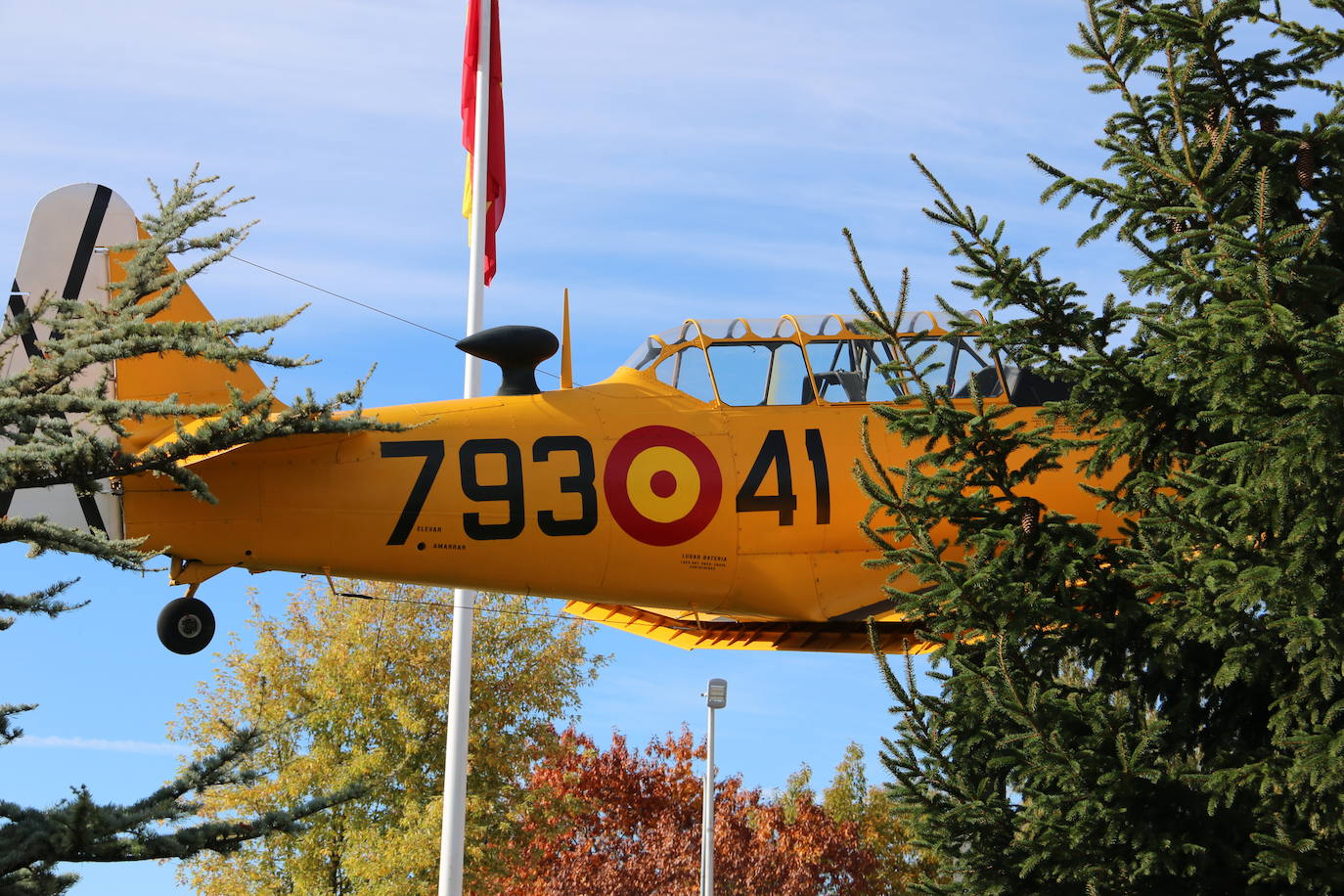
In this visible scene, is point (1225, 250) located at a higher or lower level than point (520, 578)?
higher

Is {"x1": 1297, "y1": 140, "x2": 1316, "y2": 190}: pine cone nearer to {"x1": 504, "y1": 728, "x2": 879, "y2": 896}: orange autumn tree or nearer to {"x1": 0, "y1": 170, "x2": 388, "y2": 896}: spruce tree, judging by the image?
{"x1": 0, "y1": 170, "x2": 388, "y2": 896}: spruce tree

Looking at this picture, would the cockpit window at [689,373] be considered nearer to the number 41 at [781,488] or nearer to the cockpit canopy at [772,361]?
the cockpit canopy at [772,361]

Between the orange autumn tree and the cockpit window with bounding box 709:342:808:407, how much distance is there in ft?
56.2

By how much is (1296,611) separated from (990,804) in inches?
71.8

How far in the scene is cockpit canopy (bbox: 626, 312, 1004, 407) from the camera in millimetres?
12359

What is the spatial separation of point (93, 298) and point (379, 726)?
1896cm

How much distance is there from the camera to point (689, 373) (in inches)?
488

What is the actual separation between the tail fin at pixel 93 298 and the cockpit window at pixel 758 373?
4.10m

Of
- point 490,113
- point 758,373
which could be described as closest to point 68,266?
point 758,373

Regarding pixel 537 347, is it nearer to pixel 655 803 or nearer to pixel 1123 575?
pixel 1123 575

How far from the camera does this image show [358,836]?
26.6 metres

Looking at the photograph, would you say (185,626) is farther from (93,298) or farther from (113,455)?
(113,455)

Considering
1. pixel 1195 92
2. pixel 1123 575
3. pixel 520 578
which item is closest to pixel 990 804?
pixel 1123 575

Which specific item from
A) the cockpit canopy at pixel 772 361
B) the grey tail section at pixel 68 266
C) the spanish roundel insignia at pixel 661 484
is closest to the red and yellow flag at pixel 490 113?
the cockpit canopy at pixel 772 361
